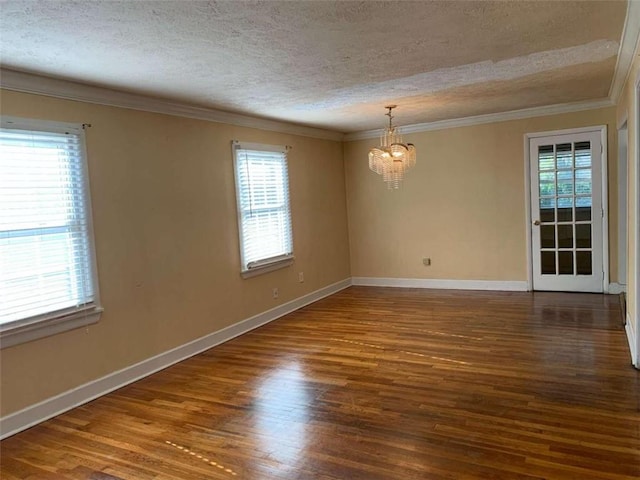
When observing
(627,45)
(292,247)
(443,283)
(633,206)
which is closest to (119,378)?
(292,247)

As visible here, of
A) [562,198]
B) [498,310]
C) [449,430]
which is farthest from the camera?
[562,198]

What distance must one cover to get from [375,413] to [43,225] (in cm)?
256

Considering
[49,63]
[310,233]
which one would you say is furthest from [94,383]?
[310,233]

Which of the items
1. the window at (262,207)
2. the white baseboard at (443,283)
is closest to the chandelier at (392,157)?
the window at (262,207)

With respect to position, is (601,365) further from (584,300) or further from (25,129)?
(25,129)

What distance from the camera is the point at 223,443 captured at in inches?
109

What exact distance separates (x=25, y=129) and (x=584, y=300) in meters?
5.79

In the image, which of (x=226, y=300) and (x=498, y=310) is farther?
(x=498, y=310)

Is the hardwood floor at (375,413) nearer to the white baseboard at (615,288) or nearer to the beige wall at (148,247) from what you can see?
the beige wall at (148,247)

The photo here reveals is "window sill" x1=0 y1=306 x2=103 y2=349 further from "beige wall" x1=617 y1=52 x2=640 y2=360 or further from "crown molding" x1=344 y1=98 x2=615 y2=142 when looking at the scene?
"crown molding" x1=344 y1=98 x2=615 y2=142

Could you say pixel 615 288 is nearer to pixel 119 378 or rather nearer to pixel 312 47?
pixel 312 47

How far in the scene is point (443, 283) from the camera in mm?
6797

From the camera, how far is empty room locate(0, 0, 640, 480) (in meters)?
2.55

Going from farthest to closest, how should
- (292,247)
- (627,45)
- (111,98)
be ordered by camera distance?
1. (292,247)
2. (111,98)
3. (627,45)
